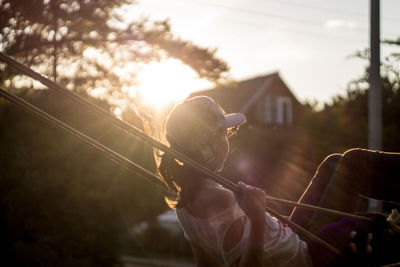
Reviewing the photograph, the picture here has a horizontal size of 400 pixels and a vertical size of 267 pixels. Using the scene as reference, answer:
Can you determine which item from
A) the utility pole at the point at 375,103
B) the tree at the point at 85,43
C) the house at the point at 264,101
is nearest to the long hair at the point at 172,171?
the tree at the point at 85,43

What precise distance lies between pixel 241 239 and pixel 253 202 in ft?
0.86

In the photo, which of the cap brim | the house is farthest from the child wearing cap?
the house

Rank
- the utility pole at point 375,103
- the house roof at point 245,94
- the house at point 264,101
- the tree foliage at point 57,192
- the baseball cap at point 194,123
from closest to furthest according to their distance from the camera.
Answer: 1. the baseball cap at point 194,123
2. the tree foliage at point 57,192
3. the utility pole at point 375,103
4. the house roof at point 245,94
5. the house at point 264,101

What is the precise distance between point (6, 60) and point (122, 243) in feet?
24.5

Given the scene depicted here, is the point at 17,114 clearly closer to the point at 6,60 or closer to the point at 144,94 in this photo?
the point at 144,94

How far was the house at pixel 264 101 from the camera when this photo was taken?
24070mm

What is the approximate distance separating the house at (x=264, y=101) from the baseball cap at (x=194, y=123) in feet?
67.2

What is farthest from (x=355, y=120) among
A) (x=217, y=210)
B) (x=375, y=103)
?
(x=217, y=210)

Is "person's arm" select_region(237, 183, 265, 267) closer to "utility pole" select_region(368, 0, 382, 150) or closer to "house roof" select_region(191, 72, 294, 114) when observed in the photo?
"utility pole" select_region(368, 0, 382, 150)

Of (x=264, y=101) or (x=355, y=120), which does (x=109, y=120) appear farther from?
(x=264, y=101)

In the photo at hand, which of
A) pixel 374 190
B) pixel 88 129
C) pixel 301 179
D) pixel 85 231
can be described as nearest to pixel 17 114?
pixel 88 129

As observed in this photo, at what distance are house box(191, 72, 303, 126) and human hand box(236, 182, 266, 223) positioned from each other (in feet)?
68.5

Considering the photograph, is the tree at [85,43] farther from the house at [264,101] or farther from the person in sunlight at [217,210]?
the house at [264,101]

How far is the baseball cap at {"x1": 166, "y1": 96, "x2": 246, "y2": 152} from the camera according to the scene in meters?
2.64
